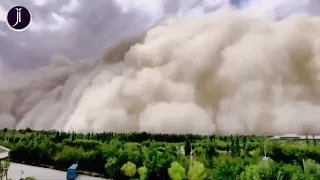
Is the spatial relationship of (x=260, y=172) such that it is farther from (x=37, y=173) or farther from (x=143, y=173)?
(x=37, y=173)

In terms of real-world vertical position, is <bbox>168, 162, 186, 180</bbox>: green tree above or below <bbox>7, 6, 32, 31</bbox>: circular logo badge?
below

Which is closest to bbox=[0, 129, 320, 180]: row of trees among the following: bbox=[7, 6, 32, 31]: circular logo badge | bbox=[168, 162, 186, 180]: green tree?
bbox=[168, 162, 186, 180]: green tree

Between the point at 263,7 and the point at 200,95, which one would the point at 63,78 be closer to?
the point at 200,95

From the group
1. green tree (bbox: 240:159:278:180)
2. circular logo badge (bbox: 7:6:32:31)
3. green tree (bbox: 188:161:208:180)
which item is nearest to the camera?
green tree (bbox: 240:159:278:180)

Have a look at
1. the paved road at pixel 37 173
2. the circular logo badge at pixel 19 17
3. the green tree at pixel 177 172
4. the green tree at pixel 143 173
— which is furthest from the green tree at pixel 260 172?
the circular logo badge at pixel 19 17

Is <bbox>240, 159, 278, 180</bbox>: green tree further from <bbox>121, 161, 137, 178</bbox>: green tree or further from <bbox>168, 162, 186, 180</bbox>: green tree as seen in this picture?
<bbox>121, 161, 137, 178</bbox>: green tree
